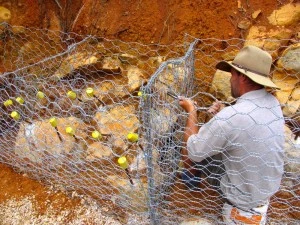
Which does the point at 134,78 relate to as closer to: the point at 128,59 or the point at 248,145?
the point at 128,59

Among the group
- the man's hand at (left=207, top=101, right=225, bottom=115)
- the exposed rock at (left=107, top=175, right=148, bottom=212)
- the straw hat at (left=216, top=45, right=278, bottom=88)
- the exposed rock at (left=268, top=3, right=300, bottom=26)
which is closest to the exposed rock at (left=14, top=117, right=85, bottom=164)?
the exposed rock at (left=107, top=175, right=148, bottom=212)

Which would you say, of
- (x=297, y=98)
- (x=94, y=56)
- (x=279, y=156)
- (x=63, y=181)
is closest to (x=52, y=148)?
(x=63, y=181)

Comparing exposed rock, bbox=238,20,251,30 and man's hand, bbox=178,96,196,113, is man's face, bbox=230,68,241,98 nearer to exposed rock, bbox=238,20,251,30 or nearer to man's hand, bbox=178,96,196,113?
man's hand, bbox=178,96,196,113

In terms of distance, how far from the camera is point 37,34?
3.29 metres

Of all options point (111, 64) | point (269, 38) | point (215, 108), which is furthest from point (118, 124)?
point (269, 38)

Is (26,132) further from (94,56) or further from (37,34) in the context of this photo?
(37,34)

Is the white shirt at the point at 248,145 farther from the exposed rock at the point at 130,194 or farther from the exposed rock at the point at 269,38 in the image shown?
the exposed rock at the point at 269,38

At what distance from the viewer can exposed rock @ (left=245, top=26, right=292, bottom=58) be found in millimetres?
2781

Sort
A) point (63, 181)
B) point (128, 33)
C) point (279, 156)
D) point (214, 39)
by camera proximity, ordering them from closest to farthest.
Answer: point (279, 156)
point (63, 181)
point (214, 39)
point (128, 33)

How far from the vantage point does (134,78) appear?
2910mm

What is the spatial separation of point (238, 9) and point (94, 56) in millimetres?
1431

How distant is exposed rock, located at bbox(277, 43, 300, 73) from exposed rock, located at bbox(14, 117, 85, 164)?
1.77 m

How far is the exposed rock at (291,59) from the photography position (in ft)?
8.53

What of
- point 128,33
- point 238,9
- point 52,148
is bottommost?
point 52,148
